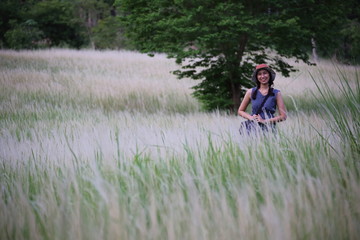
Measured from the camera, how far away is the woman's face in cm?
418

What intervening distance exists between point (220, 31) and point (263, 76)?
355cm

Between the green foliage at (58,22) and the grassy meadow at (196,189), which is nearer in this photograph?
the grassy meadow at (196,189)

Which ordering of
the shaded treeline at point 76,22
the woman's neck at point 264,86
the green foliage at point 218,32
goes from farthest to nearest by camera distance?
1. the shaded treeline at point 76,22
2. the green foliage at point 218,32
3. the woman's neck at point 264,86

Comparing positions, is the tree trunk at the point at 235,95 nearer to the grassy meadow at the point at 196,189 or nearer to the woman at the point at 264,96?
the woman at the point at 264,96

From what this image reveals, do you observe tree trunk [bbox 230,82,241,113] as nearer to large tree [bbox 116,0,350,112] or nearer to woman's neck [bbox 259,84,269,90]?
large tree [bbox 116,0,350,112]

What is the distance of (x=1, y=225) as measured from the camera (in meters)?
1.89

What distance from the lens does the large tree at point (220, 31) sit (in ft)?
22.7

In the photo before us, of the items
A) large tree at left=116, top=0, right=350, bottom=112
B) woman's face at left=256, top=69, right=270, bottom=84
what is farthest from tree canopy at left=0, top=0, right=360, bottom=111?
woman's face at left=256, top=69, right=270, bottom=84

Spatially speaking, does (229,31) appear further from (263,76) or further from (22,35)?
(22,35)

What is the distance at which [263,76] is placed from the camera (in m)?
4.20

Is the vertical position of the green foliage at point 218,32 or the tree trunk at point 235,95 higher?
the green foliage at point 218,32

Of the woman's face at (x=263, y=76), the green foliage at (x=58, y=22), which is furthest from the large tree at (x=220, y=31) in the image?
the green foliage at (x=58, y=22)

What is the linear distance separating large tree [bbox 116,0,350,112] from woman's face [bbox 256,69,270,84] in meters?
2.71

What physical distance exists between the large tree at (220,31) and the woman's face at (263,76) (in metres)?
2.71
